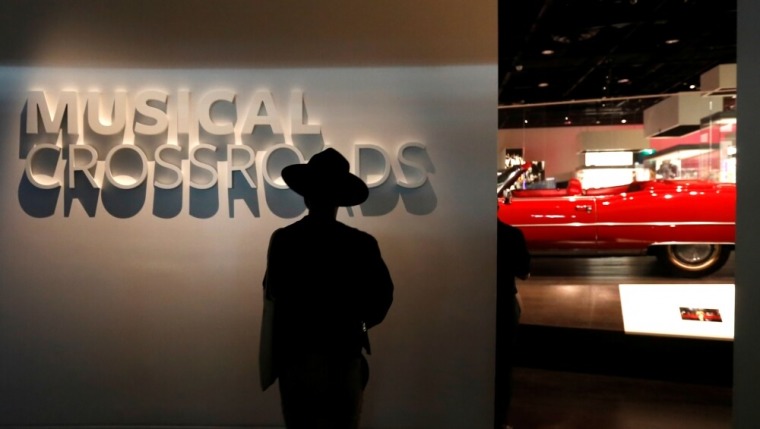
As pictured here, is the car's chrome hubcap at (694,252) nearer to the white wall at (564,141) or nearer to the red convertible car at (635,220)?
the red convertible car at (635,220)

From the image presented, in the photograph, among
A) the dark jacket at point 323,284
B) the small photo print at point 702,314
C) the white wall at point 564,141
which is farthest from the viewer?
the white wall at point 564,141

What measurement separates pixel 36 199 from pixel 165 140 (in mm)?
845

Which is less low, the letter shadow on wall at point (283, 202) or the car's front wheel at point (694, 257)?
the letter shadow on wall at point (283, 202)

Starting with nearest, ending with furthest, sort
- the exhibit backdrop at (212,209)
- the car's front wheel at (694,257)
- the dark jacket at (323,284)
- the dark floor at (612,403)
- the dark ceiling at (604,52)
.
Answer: the dark jacket at (323,284) → the exhibit backdrop at (212,209) → the dark floor at (612,403) → the car's front wheel at (694,257) → the dark ceiling at (604,52)

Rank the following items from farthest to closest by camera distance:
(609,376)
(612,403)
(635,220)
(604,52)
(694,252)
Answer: (604,52), (694,252), (635,220), (609,376), (612,403)

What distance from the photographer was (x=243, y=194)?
3344 millimetres

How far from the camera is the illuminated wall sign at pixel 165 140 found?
3.29 meters

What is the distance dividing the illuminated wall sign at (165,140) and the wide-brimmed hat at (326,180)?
37.2 inches

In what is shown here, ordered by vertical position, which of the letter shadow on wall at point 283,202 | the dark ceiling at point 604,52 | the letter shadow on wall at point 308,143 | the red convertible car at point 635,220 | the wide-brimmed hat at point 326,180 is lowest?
the red convertible car at point 635,220

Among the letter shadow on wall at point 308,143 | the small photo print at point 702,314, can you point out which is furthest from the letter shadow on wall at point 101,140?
the small photo print at point 702,314

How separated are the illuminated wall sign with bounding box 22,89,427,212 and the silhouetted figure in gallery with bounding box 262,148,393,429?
1.05 meters

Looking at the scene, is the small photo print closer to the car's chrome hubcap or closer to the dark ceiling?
the car's chrome hubcap

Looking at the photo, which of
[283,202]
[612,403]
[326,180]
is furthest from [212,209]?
[612,403]

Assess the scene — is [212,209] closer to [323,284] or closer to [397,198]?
[397,198]
